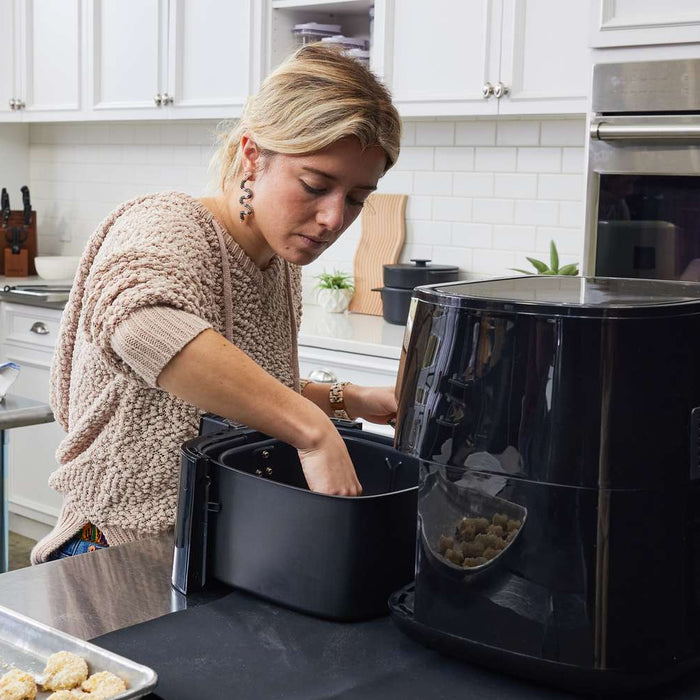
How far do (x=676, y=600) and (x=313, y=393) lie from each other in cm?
89

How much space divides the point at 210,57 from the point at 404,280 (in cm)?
115

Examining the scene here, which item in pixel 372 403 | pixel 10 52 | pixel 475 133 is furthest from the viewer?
pixel 10 52

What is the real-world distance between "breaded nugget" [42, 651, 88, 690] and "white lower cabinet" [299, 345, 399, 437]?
2150 mm

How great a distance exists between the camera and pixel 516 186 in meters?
3.56

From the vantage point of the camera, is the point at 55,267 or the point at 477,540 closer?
the point at 477,540

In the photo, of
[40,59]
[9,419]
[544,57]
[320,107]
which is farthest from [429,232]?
[320,107]

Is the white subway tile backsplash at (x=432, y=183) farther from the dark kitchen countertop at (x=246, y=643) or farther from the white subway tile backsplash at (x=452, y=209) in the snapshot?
the dark kitchen countertop at (x=246, y=643)

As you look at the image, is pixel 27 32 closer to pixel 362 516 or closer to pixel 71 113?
pixel 71 113

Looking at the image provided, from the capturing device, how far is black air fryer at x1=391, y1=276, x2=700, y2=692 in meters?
0.90

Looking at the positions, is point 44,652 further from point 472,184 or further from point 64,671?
point 472,184

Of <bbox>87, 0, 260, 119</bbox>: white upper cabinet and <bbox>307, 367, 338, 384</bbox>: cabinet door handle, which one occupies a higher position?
<bbox>87, 0, 260, 119</bbox>: white upper cabinet

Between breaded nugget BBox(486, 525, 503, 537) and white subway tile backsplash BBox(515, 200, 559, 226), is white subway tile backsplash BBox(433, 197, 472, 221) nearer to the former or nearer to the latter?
white subway tile backsplash BBox(515, 200, 559, 226)

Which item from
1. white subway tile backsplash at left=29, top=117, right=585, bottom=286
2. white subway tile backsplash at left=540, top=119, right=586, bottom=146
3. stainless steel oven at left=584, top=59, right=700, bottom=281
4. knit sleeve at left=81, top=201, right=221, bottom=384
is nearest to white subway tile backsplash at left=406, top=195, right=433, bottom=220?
white subway tile backsplash at left=29, top=117, right=585, bottom=286

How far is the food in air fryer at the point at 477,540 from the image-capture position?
0.95 metres
